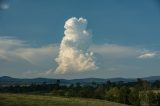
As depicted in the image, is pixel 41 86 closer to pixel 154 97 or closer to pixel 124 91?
pixel 124 91

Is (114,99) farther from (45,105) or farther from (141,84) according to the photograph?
(45,105)

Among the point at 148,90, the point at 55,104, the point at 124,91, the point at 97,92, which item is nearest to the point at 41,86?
the point at 97,92

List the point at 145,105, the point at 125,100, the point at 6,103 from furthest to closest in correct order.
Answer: the point at 125,100, the point at 145,105, the point at 6,103

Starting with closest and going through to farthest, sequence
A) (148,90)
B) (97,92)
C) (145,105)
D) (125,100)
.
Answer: (145,105)
(148,90)
(125,100)
(97,92)

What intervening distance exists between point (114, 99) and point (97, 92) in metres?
7.87

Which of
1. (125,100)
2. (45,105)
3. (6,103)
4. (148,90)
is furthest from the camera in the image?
(125,100)

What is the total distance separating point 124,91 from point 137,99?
30.9 ft

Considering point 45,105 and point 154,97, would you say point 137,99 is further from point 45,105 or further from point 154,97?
point 45,105

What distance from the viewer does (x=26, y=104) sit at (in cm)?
5219

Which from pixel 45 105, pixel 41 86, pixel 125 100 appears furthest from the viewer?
pixel 41 86

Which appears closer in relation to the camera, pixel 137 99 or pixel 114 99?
pixel 137 99

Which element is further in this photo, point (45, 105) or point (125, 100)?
point (125, 100)

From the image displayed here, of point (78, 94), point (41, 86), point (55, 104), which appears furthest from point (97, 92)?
point (55, 104)

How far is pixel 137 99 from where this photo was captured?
9906 cm
